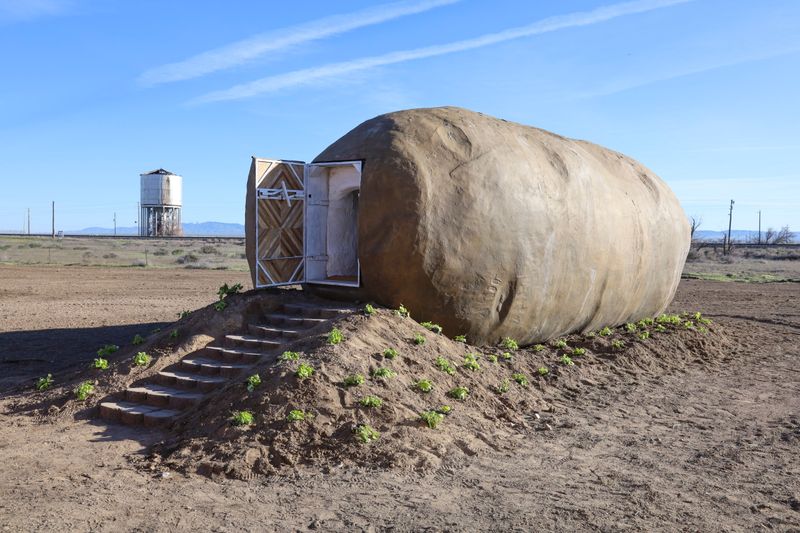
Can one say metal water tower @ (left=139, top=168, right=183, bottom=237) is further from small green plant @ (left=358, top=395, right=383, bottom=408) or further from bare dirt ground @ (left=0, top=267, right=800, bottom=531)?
small green plant @ (left=358, top=395, right=383, bottom=408)

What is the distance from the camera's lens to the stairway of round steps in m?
9.56

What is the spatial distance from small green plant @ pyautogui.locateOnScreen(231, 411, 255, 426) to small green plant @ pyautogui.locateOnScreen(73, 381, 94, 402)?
9.51 ft

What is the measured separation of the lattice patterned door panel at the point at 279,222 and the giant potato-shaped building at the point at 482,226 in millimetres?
281

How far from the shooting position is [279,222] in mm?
12664

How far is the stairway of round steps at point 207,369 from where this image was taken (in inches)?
376

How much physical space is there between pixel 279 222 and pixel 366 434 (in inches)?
218

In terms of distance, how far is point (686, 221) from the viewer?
17516 millimetres

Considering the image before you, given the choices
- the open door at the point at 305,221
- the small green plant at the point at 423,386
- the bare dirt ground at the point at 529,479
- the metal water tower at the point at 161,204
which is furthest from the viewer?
the metal water tower at the point at 161,204

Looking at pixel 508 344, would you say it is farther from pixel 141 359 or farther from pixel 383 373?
pixel 141 359

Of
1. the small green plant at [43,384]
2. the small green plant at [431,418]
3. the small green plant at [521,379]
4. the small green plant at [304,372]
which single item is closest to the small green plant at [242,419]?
the small green plant at [304,372]

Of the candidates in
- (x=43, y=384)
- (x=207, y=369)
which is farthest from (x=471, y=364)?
(x=43, y=384)

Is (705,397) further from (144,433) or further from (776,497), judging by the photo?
(144,433)

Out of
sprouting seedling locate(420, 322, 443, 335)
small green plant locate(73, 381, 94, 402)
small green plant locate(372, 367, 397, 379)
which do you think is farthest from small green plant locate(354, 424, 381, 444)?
small green plant locate(73, 381, 94, 402)

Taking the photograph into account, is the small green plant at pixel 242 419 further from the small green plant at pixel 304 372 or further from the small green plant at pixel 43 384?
the small green plant at pixel 43 384
